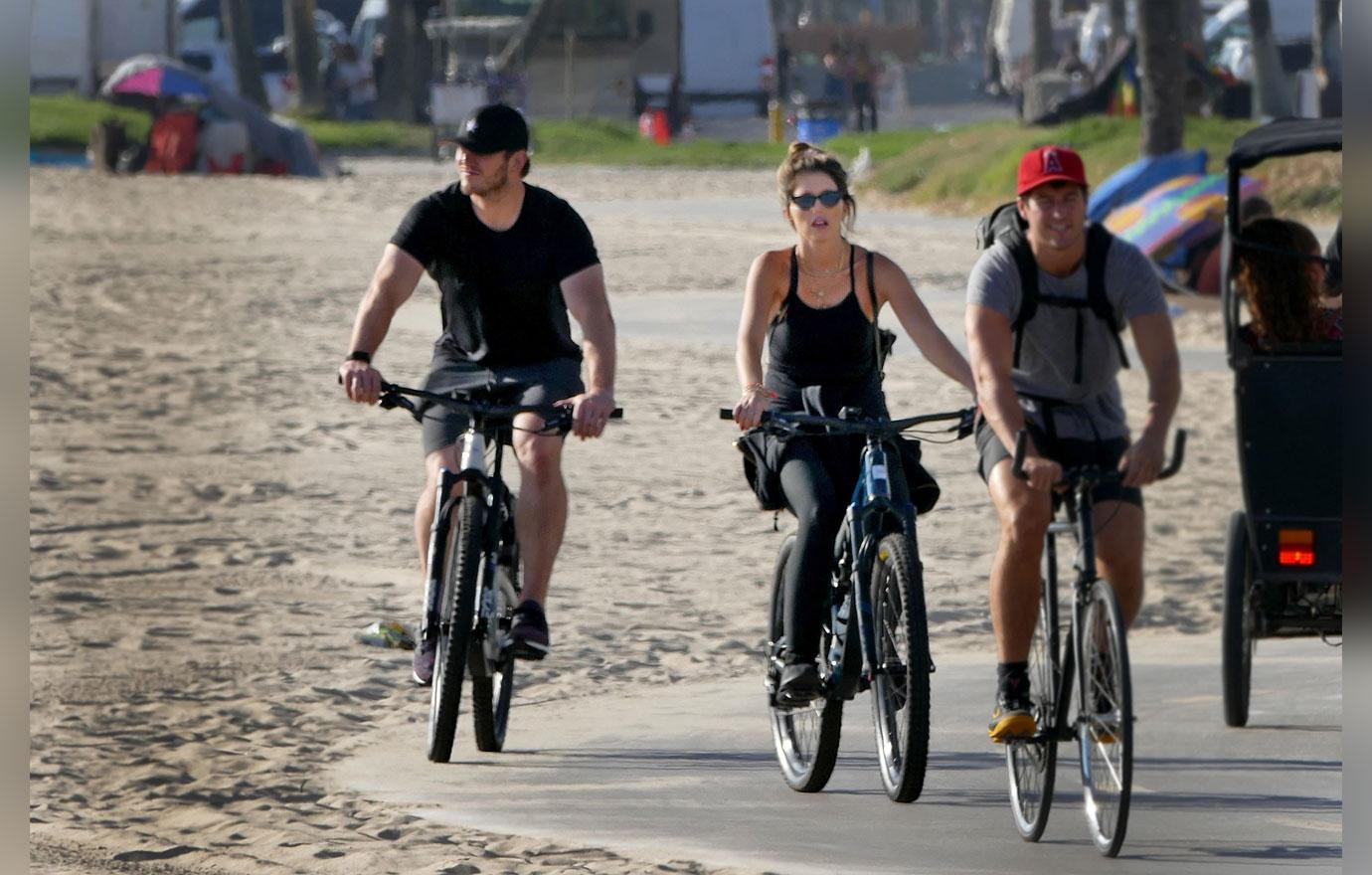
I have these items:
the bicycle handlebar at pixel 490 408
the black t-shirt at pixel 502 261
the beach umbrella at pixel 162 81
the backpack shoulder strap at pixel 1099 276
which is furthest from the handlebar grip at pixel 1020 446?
the beach umbrella at pixel 162 81

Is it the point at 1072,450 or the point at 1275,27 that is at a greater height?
the point at 1275,27

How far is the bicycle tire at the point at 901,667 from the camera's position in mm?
6066

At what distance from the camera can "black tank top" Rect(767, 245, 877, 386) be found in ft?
21.1

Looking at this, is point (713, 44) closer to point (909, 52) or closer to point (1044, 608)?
point (909, 52)

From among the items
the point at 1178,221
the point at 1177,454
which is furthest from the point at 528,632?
the point at 1178,221

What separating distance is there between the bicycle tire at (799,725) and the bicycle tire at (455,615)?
31.9 inches

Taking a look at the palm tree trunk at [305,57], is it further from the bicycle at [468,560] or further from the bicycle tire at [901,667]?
the bicycle tire at [901,667]

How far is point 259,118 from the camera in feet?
129

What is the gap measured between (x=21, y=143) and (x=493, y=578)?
368 cm

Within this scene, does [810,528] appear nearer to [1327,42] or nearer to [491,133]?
[491,133]

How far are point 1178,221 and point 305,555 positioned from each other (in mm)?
11904

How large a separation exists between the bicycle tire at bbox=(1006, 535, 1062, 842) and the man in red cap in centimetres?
5

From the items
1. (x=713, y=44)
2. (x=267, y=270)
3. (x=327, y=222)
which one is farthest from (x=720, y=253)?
(x=713, y=44)

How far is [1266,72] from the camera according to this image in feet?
127
